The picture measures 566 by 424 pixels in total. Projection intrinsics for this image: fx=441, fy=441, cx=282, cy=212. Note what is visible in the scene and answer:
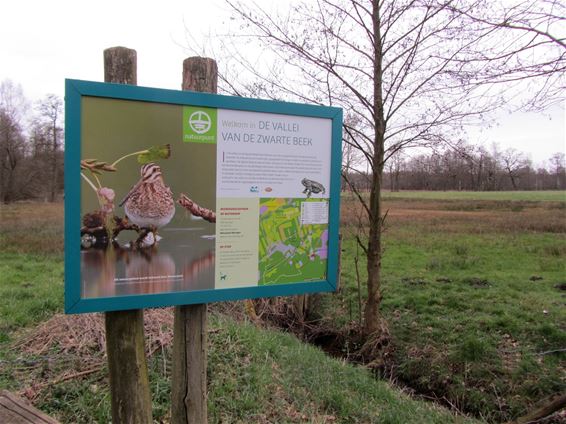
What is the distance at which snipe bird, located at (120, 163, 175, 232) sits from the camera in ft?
6.93

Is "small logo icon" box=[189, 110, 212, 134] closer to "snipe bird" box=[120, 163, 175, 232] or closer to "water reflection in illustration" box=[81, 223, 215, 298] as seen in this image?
"snipe bird" box=[120, 163, 175, 232]

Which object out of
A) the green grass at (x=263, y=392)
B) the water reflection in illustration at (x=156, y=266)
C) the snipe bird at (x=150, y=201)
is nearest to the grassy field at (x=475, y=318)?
the green grass at (x=263, y=392)

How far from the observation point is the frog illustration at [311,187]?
2.57m

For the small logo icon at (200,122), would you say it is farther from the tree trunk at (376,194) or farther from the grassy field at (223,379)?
the tree trunk at (376,194)

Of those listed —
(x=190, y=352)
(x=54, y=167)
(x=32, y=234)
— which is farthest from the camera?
(x=54, y=167)

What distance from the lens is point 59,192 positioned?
37.8 meters

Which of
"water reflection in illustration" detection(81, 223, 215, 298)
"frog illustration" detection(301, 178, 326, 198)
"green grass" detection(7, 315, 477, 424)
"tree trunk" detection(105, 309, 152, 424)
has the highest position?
"frog illustration" detection(301, 178, 326, 198)

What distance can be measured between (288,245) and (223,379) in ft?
7.03

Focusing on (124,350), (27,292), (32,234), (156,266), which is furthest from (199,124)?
(32,234)

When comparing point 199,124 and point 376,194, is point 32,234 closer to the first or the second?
point 376,194

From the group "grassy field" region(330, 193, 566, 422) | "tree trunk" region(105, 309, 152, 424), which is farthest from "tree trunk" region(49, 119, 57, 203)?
"tree trunk" region(105, 309, 152, 424)

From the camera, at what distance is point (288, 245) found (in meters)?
2.53

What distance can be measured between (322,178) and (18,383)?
3.14 m

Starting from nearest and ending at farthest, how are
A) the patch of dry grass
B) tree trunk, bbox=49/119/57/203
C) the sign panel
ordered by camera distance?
the sign panel, the patch of dry grass, tree trunk, bbox=49/119/57/203
